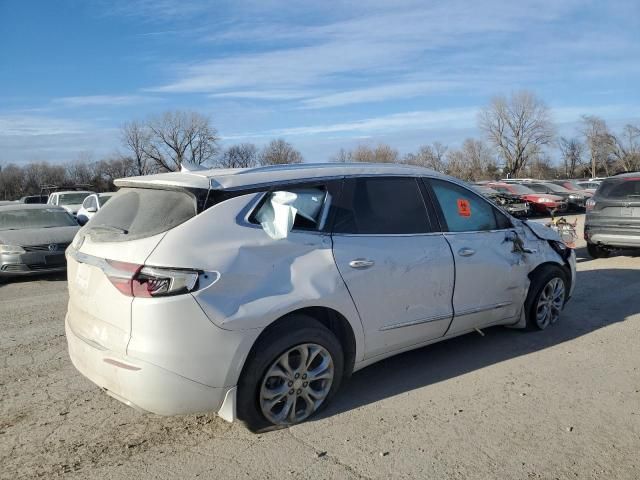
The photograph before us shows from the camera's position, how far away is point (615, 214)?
945 cm

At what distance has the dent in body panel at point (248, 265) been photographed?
3.10 meters

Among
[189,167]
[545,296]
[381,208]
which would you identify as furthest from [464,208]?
[189,167]

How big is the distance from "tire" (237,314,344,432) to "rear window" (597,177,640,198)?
25.6ft

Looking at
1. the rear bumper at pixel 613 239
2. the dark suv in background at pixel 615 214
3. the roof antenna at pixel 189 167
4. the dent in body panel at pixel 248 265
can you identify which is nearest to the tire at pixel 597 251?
the dark suv in background at pixel 615 214

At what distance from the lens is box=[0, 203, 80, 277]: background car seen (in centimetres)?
931

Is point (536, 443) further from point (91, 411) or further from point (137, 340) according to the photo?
→ point (91, 411)

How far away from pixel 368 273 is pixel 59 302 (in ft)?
17.9

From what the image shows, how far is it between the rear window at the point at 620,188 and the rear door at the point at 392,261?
21.7ft

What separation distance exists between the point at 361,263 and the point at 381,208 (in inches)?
22.1

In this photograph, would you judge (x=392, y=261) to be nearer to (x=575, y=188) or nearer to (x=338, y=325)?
(x=338, y=325)

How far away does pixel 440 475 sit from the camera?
2977mm

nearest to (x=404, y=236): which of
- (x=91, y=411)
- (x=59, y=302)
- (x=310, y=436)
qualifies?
(x=310, y=436)

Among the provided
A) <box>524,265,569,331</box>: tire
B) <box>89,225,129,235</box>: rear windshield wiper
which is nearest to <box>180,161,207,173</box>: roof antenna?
<box>89,225,129,235</box>: rear windshield wiper

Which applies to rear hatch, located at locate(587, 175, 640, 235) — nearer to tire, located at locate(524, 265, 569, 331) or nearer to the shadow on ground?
the shadow on ground
